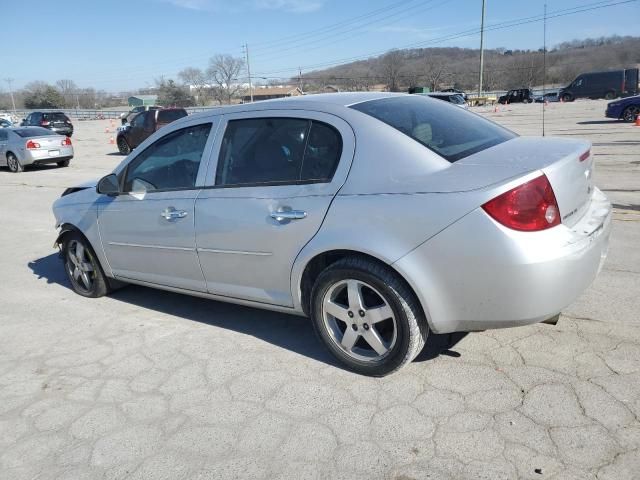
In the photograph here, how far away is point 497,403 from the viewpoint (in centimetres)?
284

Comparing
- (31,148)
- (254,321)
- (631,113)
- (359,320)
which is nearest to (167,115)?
(31,148)

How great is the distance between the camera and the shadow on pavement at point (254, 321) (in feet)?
11.6

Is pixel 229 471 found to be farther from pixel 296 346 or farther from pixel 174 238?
pixel 174 238

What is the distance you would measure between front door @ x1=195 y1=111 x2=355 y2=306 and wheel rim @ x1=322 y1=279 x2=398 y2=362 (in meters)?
0.33

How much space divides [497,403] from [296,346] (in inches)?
56.8

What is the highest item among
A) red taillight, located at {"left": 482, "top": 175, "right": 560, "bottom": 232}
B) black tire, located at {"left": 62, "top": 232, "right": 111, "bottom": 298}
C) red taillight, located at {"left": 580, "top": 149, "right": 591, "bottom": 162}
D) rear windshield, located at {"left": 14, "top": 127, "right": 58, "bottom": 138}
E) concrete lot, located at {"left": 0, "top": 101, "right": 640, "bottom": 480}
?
rear windshield, located at {"left": 14, "top": 127, "right": 58, "bottom": 138}

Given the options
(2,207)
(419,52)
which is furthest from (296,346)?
(419,52)

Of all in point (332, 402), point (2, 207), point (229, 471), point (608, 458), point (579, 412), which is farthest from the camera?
point (2, 207)

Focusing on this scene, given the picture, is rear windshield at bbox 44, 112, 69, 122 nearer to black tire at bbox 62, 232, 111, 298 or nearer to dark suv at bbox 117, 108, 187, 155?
dark suv at bbox 117, 108, 187, 155

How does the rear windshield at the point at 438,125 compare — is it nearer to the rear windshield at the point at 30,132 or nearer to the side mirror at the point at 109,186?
the side mirror at the point at 109,186

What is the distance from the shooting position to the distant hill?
7031cm

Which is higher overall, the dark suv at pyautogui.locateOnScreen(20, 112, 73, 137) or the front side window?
the dark suv at pyautogui.locateOnScreen(20, 112, 73, 137)

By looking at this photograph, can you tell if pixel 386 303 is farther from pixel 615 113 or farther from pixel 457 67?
pixel 457 67

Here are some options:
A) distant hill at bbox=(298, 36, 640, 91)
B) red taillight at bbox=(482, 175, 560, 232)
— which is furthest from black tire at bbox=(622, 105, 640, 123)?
distant hill at bbox=(298, 36, 640, 91)
